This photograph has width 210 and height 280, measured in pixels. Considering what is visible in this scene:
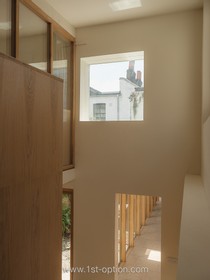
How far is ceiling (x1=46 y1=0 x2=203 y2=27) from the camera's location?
10.6ft

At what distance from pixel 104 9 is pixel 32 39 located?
1.08 metres

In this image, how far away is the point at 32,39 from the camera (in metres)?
3.09

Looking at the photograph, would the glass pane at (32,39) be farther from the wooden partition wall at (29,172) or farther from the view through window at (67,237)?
the view through window at (67,237)

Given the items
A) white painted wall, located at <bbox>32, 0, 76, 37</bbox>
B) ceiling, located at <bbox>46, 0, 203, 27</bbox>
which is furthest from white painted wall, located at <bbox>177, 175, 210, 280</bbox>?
white painted wall, located at <bbox>32, 0, 76, 37</bbox>

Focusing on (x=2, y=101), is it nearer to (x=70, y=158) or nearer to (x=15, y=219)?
(x=15, y=219)

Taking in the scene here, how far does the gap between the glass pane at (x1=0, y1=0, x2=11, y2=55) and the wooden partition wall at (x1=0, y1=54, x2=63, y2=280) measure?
799 mm

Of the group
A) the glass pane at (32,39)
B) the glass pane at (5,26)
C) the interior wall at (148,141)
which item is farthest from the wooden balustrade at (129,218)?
the glass pane at (5,26)

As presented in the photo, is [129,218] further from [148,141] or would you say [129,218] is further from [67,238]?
[148,141]

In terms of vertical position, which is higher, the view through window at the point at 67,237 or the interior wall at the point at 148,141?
the interior wall at the point at 148,141

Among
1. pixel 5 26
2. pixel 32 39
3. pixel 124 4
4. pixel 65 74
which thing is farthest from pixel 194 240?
pixel 65 74

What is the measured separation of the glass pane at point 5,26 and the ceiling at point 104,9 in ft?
2.50

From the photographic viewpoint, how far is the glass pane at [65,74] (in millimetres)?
3643

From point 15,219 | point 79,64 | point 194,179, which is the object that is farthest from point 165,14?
point 15,219

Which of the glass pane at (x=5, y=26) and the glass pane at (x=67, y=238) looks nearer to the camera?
the glass pane at (x=5, y=26)
